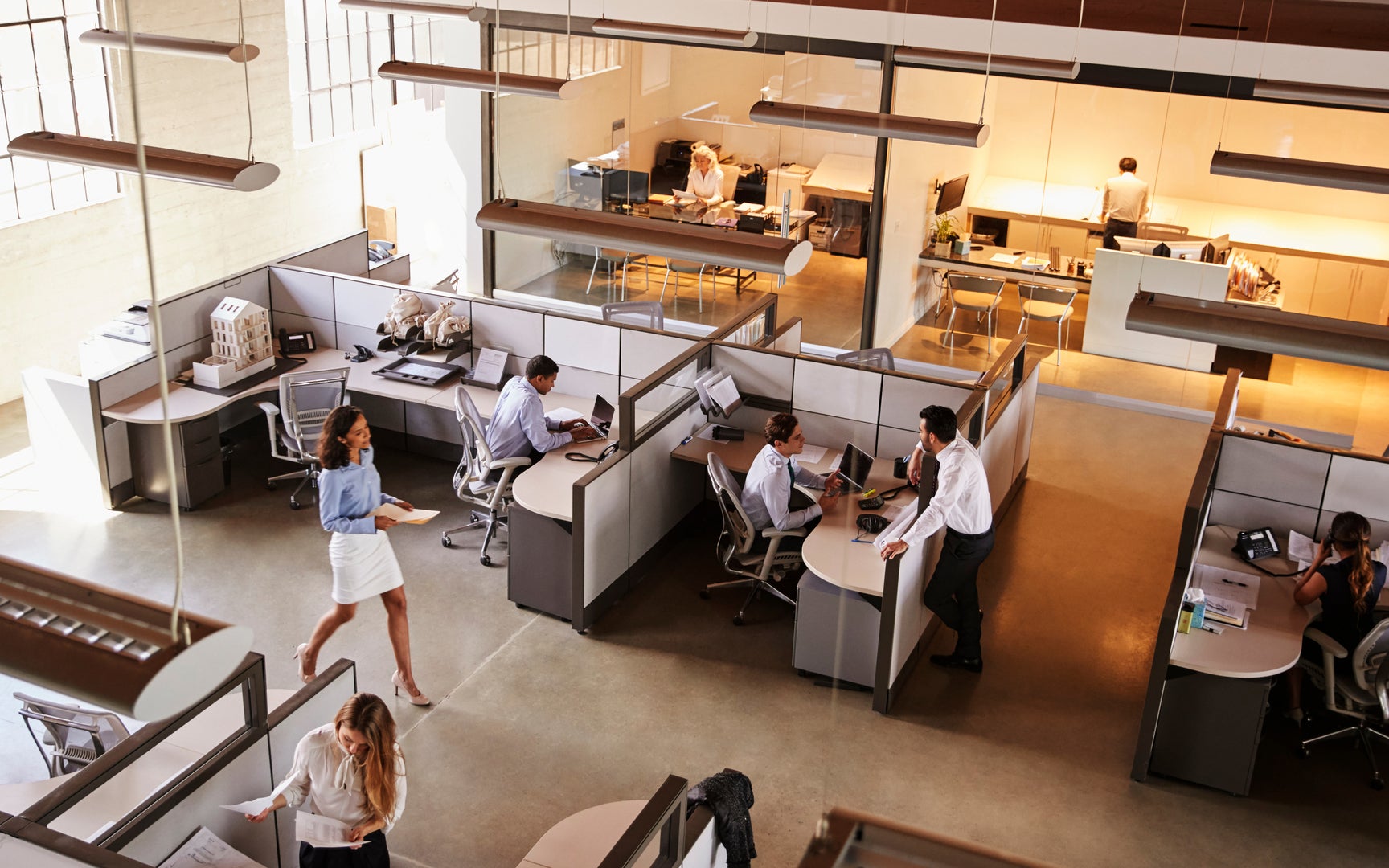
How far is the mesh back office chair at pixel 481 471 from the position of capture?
6.41 m

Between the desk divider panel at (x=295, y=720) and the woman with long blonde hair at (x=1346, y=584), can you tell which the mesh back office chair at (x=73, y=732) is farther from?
the woman with long blonde hair at (x=1346, y=584)

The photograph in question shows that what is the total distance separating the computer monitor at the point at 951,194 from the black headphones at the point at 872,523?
433 cm

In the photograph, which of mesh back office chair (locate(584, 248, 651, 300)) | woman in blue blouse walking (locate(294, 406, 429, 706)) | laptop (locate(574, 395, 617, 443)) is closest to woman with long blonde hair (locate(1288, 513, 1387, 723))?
laptop (locate(574, 395, 617, 443))

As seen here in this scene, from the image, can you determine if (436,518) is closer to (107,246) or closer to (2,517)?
(2,517)

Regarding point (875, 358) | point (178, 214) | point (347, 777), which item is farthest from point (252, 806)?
point (178, 214)

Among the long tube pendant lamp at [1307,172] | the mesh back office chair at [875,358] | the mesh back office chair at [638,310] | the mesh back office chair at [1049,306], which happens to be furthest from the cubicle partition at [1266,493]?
the mesh back office chair at [638,310]

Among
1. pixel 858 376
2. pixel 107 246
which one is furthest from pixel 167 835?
pixel 107 246

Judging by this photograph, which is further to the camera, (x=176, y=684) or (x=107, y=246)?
(x=107, y=246)

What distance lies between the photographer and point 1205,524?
19.5ft

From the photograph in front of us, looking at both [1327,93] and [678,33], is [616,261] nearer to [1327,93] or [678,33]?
[678,33]

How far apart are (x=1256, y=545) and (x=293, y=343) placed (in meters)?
5.69

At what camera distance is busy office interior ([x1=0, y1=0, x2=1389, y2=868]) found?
4.18 metres

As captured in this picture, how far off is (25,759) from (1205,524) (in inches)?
215

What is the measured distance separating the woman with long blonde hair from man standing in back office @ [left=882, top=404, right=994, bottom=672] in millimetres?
1377
